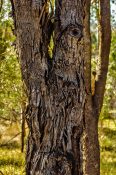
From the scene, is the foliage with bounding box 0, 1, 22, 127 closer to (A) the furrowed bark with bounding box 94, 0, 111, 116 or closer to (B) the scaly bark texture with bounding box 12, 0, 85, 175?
(A) the furrowed bark with bounding box 94, 0, 111, 116

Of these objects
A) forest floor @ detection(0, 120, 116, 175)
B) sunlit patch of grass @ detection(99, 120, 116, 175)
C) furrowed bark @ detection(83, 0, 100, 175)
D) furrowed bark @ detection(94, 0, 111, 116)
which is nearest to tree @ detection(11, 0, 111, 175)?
furrowed bark @ detection(83, 0, 100, 175)

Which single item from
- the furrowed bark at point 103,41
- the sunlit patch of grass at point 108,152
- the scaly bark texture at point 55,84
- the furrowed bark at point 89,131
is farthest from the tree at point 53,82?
the sunlit patch of grass at point 108,152

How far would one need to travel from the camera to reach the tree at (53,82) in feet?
17.9

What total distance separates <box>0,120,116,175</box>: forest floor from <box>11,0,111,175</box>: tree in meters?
6.44

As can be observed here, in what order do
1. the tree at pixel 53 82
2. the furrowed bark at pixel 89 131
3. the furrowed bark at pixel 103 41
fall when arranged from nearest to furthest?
the tree at pixel 53 82, the furrowed bark at pixel 89 131, the furrowed bark at pixel 103 41

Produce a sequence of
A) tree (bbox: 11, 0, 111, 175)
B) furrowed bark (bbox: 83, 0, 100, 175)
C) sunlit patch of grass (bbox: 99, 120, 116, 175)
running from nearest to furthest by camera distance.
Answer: tree (bbox: 11, 0, 111, 175)
furrowed bark (bbox: 83, 0, 100, 175)
sunlit patch of grass (bbox: 99, 120, 116, 175)

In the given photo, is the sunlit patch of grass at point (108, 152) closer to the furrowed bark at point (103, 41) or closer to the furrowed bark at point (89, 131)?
the furrowed bark at point (89, 131)

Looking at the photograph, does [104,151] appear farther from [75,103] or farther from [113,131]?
[75,103]

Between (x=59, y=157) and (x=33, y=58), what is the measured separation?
45.6 inches

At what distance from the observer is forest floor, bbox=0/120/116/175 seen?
15159 mm

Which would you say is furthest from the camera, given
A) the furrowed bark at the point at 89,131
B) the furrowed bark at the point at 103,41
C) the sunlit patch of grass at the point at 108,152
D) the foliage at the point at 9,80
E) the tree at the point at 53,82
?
the sunlit patch of grass at the point at 108,152

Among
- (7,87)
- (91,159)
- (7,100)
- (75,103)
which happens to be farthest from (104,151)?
(75,103)

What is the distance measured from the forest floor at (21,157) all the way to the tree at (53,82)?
6437 millimetres

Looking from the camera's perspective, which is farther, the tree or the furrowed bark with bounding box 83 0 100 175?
the furrowed bark with bounding box 83 0 100 175
